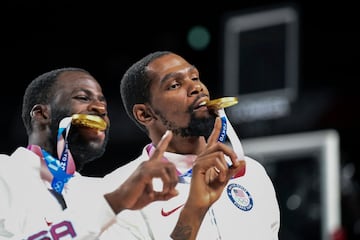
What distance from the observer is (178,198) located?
9.89ft

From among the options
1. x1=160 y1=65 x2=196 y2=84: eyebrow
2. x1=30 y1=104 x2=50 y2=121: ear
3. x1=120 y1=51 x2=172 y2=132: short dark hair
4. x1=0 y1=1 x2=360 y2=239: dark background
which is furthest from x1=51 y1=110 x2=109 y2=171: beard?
x1=0 y1=1 x2=360 y2=239: dark background

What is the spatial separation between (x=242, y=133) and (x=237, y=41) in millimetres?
761

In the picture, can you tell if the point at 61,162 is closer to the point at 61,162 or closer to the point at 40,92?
the point at 61,162

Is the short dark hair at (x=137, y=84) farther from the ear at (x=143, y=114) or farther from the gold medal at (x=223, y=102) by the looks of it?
the gold medal at (x=223, y=102)

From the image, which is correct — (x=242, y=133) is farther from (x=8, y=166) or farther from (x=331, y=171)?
(x=8, y=166)

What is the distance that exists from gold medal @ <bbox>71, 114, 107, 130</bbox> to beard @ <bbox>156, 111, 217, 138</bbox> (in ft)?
0.62

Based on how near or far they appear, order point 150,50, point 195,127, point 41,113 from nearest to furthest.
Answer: point 195,127 → point 41,113 → point 150,50

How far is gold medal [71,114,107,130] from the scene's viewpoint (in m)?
3.01

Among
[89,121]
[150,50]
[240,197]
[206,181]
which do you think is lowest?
[150,50]

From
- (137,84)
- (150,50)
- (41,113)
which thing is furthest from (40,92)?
(150,50)

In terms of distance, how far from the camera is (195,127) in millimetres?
2980

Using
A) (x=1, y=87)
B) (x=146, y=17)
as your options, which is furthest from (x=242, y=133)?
(x=1, y=87)

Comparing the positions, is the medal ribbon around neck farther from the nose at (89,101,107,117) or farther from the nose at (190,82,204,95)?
the nose at (190,82,204,95)

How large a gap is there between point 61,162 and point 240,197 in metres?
0.52
